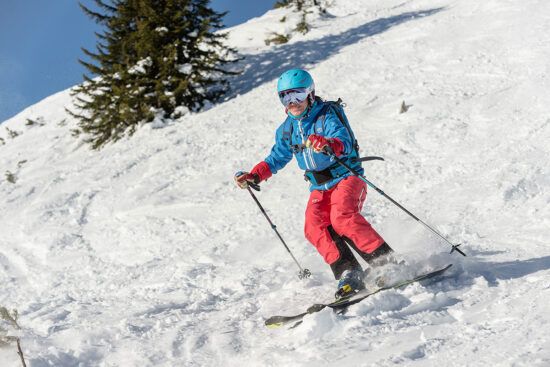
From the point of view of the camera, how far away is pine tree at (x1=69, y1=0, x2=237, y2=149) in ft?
40.9

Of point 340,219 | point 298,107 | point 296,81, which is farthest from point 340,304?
point 296,81

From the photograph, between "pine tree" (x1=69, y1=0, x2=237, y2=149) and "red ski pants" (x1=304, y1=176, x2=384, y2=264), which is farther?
"pine tree" (x1=69, y1=0, x2=237, y2=149)

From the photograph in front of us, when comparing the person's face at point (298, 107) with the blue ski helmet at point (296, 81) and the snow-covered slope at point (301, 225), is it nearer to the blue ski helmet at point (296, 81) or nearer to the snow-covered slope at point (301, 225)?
the blue ski helmet at point (296, 81)

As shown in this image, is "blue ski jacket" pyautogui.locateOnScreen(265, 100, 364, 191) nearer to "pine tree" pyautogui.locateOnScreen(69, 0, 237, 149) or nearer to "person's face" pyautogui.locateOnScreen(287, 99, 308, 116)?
"person's face" pyautogui.locateOnScreen(287, 99, 308, 116)

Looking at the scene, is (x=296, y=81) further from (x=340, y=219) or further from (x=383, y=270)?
(x=383, y=270)

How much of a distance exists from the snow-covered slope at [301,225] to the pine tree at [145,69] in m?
1.19

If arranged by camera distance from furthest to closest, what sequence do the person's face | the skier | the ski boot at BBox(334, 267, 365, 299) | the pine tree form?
the pine tree < the person's face < the skier < the ski boot at BBox(334, 267, 365, 299)

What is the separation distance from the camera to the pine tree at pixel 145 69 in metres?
12.5

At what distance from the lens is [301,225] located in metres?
5.81

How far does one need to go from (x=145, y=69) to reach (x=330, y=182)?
10981 mm

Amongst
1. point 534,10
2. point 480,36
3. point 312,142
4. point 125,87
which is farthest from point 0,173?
point 534,10

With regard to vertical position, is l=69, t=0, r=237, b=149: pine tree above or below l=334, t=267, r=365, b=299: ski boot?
above

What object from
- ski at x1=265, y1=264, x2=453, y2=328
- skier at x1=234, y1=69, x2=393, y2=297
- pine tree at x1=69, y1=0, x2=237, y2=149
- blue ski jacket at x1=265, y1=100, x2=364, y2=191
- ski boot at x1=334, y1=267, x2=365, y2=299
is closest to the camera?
ski at x1=265, y1=264, x2=453, y2=328

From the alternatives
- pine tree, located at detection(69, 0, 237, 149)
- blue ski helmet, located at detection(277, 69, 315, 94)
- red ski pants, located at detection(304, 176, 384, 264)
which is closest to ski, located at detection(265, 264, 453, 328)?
red ski pants, located at detection(304, 176, 384, 264)
